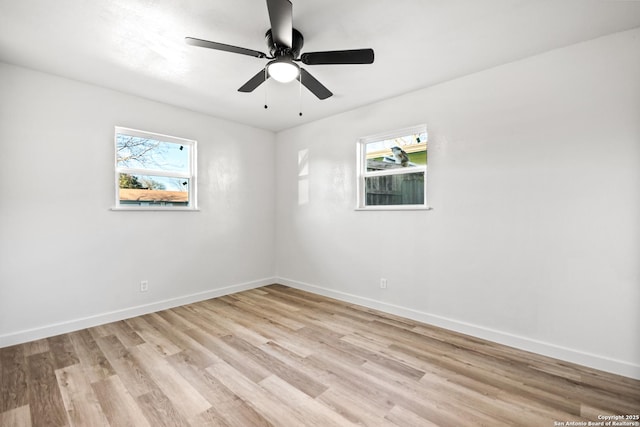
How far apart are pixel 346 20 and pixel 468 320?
2958mm

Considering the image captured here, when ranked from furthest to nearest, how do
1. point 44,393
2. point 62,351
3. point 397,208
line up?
point 397,208, point 62,351, point 44,393

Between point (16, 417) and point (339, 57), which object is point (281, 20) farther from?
point (16, 417)

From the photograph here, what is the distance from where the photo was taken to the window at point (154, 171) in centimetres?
338

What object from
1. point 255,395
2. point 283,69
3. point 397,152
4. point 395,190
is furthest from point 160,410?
point 397,152

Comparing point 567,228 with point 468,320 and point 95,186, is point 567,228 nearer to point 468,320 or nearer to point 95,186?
point 468,320

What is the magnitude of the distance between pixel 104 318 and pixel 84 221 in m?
1.09

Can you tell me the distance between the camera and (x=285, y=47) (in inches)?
80.7

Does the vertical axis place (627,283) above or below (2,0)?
below

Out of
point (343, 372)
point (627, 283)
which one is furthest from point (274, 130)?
point (627, 283)

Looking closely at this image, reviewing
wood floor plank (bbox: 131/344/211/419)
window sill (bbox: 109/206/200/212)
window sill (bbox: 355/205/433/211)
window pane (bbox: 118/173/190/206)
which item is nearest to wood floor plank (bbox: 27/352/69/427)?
wood floor plank (bbox: 131/344/211/419)

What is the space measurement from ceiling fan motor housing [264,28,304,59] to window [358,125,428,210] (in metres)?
1.71

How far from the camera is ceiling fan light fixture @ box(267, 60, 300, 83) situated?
6.74ft

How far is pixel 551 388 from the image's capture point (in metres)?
2.02

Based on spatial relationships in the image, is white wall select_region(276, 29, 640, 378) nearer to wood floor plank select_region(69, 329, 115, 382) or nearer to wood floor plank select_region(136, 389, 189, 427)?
wood floor plank select_region(136, 389, 189, 427)
